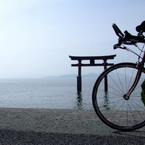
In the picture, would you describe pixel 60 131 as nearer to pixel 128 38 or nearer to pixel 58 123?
pixel 58 123

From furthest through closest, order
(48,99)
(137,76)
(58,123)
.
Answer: (48,99)
(58,123)
(137,76)

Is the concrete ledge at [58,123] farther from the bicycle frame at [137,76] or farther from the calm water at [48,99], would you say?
the calm water at [48,99]

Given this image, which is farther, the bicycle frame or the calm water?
the calm water

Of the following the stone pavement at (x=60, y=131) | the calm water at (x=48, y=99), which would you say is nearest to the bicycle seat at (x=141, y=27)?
the stone pavement at (x=60, y=131)

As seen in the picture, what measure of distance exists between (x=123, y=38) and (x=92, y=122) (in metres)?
1.30

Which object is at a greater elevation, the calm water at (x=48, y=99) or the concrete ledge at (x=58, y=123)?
the concrete ledge at (x=58, y=123)

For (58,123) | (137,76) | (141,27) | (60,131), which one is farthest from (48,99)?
(141,27)

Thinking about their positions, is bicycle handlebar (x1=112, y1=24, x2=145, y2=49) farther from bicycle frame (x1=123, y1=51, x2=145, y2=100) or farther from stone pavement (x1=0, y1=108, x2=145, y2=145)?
stone pavement (x1=0, y1=108, x2=145, y2=145)

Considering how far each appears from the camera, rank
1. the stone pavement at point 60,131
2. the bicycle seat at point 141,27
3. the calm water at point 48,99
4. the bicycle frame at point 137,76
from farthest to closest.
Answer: the calm water at point 48,99 < the bicycle frame at point 137,76 < the bicycle seat at point 141,27 < the stone pavement at point 60,131

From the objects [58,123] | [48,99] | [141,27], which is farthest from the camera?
[48,99]

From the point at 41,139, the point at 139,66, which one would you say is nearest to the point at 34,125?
the point at 41,139

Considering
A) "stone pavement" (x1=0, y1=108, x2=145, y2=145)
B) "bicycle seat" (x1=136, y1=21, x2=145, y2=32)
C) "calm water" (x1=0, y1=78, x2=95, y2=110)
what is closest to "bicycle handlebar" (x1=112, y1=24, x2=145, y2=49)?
"bicycle seat" (x1=136, y1=21, x2=145, y2=32)

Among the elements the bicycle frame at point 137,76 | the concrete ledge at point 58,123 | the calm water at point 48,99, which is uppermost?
the bicycle frame at point 137,76

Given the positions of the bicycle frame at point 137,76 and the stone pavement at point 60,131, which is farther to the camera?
the bicycle frame at point 137,76
